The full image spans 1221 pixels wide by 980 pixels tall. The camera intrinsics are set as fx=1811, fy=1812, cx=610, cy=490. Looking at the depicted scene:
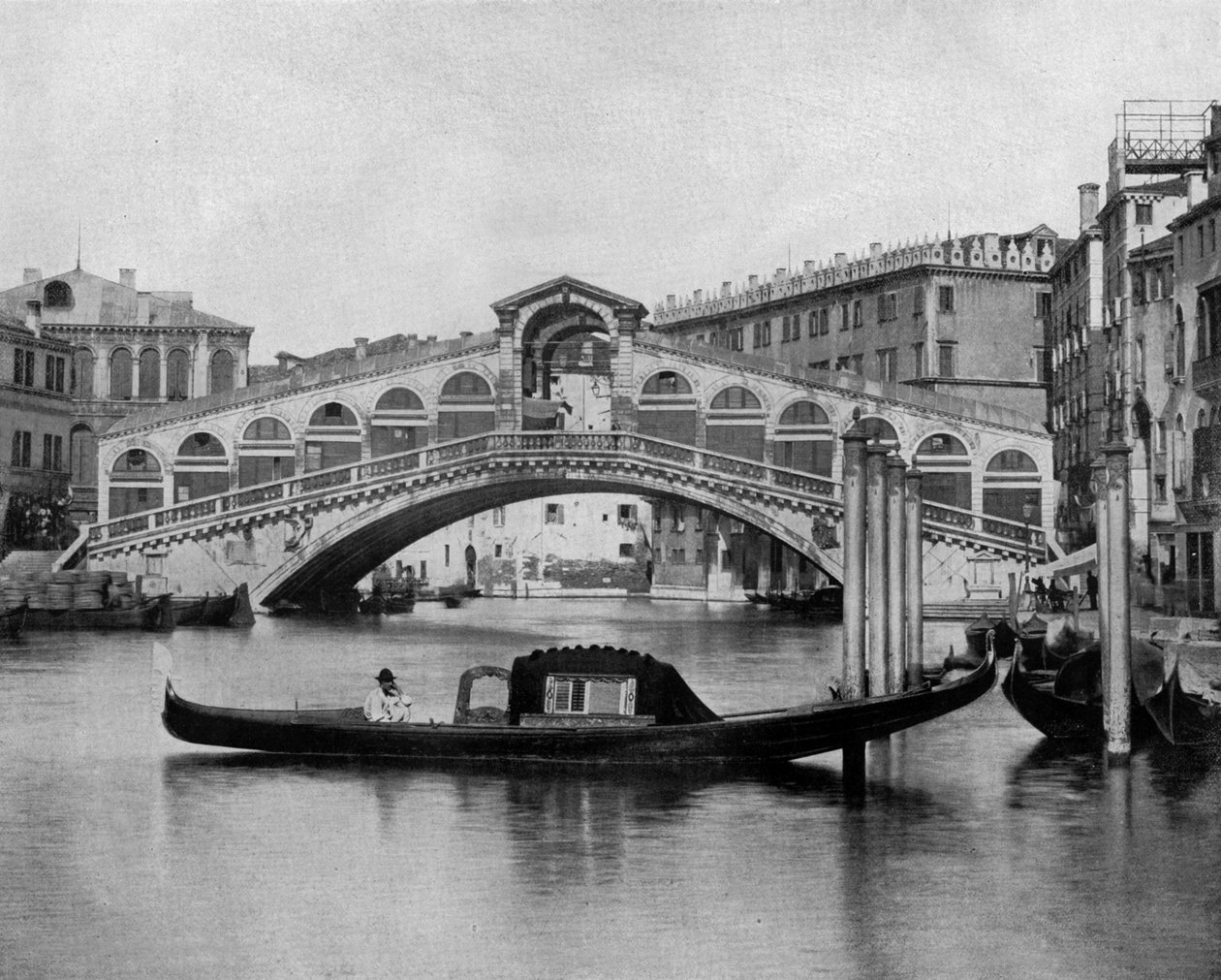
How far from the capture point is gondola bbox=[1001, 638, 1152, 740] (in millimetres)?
14977

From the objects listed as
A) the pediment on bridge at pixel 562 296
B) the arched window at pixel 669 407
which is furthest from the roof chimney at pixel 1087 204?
the pediment on bridge at pixel 562 296

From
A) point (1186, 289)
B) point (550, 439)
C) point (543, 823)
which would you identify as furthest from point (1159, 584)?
point (543, 823)

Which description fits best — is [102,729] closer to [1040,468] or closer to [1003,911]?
[1003,911]

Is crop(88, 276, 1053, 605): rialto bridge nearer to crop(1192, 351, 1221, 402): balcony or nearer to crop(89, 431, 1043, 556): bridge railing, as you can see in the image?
crop(89, 431, 1043, 556): bridge railing

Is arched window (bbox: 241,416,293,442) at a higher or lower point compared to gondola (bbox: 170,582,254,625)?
A: higher

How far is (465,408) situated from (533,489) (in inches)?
81.9

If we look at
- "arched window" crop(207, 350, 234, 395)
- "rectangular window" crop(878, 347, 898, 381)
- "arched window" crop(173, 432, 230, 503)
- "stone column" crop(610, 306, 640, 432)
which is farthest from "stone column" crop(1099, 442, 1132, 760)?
"rectangular window" crop(878, 347, 898, 381)

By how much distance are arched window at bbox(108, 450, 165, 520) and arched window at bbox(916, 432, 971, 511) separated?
48.5 ft

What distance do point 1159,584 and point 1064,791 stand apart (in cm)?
1549

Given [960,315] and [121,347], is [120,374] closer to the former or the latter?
[121,347]

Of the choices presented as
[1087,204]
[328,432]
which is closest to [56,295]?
[328,432]

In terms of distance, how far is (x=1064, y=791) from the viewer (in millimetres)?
12922

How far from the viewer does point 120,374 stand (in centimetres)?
3816

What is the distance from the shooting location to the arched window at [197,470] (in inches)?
1399
